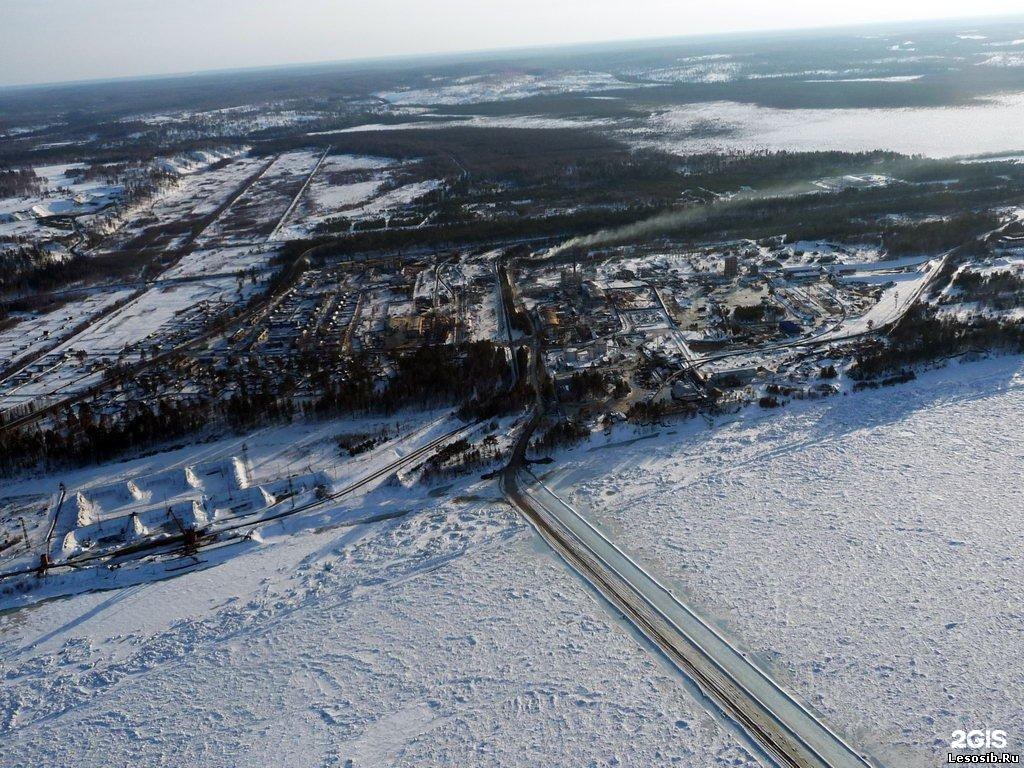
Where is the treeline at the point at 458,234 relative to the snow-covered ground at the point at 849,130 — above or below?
below

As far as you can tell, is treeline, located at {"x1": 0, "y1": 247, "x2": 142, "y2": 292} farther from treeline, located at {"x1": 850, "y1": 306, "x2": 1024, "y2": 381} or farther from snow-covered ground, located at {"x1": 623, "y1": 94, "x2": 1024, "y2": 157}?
snow-covered ground, located at {"x1": 623, "y1": 94, "x2": 1024, "y2": 157}

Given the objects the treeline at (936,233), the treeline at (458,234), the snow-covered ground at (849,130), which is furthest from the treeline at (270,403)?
the snow-covered ground at (849,130)

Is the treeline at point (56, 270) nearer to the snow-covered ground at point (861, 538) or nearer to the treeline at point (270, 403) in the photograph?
the treeline at point (270, 403)

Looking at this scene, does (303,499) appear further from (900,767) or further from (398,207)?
(398,207)

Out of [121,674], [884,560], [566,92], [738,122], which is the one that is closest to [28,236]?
[121,674]

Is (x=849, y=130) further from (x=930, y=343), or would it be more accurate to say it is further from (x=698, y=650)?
(x=698, y=650)

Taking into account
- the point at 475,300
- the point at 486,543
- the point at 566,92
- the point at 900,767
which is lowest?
the point at 900,767

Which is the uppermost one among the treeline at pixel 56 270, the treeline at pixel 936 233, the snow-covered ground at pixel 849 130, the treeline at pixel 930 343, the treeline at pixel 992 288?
the snow-covered ground at pixel 849 130
